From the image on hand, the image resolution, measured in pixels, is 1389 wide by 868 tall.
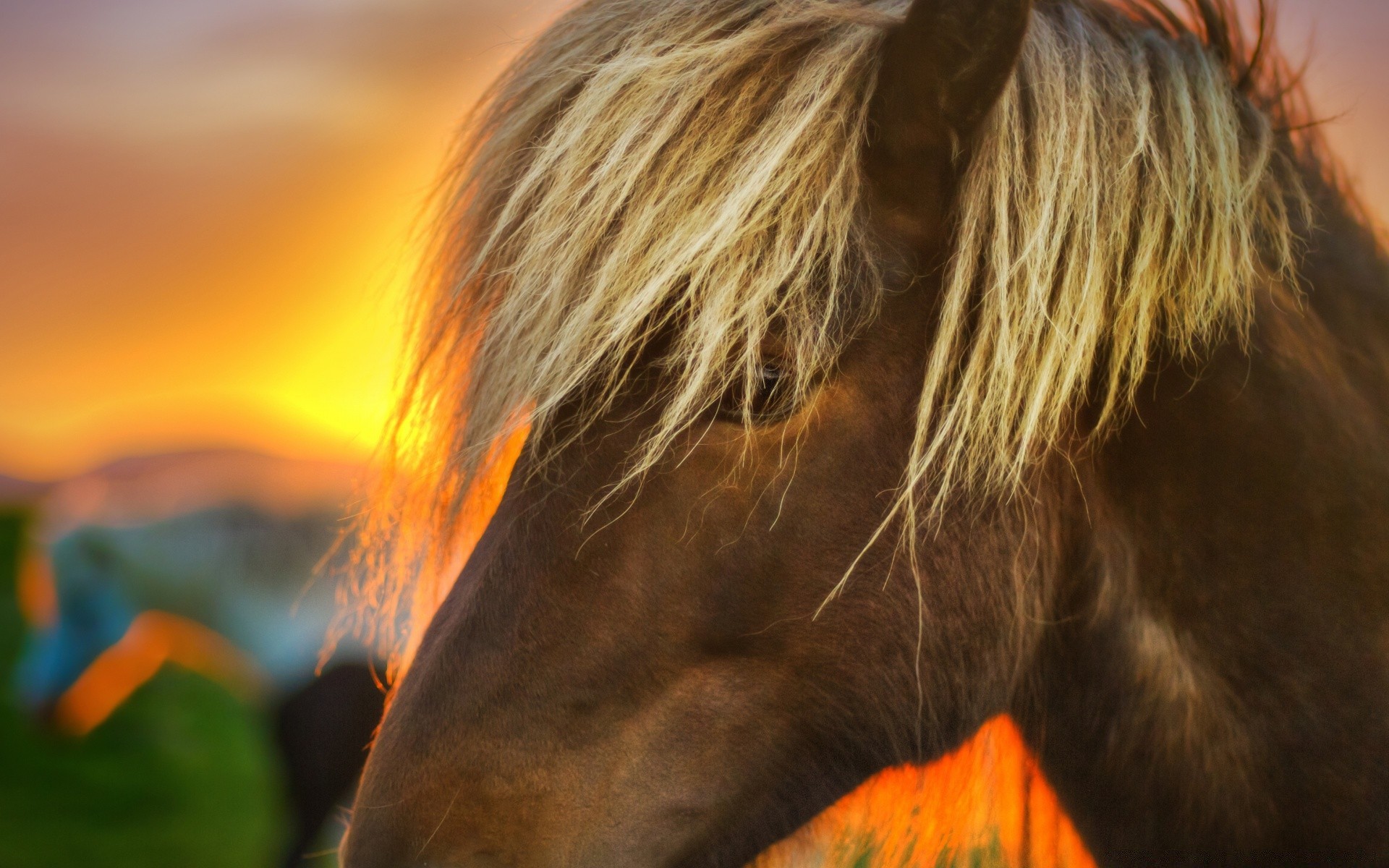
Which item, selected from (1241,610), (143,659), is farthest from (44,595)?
(1241,610)

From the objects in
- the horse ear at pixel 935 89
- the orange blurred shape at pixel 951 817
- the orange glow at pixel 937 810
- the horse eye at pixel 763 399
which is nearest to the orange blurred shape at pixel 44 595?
the orange glow at pixel 937 810

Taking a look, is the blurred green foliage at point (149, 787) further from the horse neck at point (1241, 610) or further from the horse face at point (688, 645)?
the horse neck at point (1241, 610)

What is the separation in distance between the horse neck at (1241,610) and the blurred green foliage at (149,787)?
3.45 m

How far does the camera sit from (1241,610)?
0.99 m

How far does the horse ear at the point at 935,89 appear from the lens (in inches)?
37.0

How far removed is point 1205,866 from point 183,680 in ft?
27.1

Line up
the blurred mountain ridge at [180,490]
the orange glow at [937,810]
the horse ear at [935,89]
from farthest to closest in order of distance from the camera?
the blurred mountain ridge at [180,490]
the orange glow at [937,810]
the horse ear at [935,89]

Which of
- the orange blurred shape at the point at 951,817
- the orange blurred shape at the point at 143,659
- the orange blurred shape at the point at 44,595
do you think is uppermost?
the orange blurred shape at the point at 951,817

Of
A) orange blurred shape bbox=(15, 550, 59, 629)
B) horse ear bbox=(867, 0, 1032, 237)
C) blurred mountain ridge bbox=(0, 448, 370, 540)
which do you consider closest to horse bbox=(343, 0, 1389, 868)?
horse ear bbox=(867, 0, 1032, 237)

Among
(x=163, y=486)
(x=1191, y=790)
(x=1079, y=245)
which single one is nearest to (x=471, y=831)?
(x=1191, y=790)

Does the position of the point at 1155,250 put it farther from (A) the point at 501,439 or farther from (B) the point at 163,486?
(B) the point at 163,486

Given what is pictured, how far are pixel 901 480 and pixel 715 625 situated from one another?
0.27m

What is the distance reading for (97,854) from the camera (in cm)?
476

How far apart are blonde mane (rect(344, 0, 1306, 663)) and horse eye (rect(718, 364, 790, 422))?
16mm
